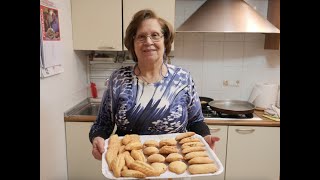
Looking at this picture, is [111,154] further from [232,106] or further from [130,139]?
[232,106]

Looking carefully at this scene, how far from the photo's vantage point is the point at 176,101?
1.15 m

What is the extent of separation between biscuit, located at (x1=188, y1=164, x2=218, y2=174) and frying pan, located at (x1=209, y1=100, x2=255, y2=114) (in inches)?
45.3

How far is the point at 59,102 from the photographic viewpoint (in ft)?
6.11

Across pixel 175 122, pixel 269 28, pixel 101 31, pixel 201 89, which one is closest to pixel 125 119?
pixel 175 122

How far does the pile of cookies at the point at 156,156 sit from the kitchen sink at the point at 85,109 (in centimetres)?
107

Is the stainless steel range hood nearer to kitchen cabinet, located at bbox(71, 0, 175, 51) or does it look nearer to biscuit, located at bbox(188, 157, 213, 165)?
kitchen cabinet, located at bbox(71, 0, 175, 51)

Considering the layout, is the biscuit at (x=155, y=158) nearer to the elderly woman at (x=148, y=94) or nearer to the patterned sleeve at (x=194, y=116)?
the elderly woman at (x=148, y=94)

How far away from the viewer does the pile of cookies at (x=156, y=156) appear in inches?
33.6

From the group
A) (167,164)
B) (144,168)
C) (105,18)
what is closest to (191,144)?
(167,164)

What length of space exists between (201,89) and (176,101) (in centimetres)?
135

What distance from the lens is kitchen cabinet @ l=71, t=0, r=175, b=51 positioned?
6.59 feet

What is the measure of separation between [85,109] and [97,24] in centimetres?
70

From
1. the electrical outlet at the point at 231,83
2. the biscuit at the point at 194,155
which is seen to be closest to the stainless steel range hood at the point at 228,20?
the electrical outlet at the point at 231,83

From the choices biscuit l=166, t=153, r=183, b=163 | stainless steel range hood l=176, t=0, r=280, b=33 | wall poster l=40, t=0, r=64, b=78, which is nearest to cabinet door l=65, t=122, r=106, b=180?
wall poster l=40, t=0, r=64, b=78
